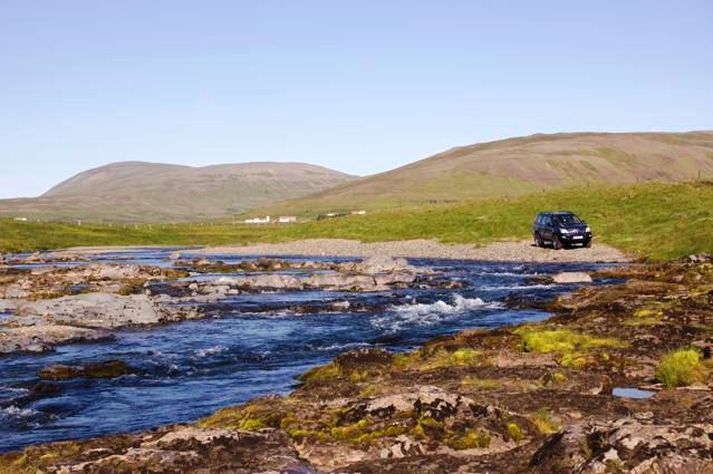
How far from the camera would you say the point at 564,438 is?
28.9 feet

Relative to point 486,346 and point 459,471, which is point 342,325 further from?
point 459,471

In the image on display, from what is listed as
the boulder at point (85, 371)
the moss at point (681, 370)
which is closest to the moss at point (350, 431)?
the moss at point (681, 370)

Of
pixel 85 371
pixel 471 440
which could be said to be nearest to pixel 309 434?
pixel 471 440

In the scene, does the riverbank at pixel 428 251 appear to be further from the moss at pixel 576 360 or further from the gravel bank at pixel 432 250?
the moss at pixel 576 360

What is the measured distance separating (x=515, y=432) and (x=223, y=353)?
1419 centimetres

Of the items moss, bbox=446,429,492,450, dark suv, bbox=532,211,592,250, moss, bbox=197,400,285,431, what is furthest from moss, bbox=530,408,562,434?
dark suv, bbox=532,211,592,250

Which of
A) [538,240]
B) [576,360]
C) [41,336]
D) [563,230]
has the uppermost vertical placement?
[563,230]

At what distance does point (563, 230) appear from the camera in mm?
58406

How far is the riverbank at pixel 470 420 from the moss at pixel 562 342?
2.1 inches

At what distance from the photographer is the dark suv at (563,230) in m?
58.4

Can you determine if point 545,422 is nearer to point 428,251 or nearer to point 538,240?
point 538,240

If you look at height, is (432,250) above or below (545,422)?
below

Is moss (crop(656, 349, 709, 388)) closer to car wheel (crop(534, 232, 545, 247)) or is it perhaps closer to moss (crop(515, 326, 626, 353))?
moss (crop(515, 326, 626, 353))

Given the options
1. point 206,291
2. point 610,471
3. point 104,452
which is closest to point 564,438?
point 610,471
